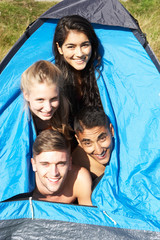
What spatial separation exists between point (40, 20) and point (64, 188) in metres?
1.20

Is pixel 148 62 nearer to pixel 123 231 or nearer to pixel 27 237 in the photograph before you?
pixel 123 231

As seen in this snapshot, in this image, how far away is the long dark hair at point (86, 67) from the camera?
188 cm

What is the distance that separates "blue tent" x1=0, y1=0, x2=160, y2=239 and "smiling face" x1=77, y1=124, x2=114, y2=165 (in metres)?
0.06

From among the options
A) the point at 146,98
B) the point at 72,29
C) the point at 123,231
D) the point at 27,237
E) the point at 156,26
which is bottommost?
the point at 123,231

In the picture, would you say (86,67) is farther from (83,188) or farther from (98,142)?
(83,188)

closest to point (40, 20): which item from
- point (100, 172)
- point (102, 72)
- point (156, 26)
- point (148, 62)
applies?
point (102, 72)

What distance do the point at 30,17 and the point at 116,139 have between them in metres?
3.54

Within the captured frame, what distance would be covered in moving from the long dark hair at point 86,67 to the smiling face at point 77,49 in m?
0.03

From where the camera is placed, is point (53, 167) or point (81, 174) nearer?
point (53, 167)

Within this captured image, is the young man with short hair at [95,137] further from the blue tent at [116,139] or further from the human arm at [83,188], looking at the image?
the human arm at [83,188]

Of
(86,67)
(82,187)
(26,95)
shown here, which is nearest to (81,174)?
(82,187)

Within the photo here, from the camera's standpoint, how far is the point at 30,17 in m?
4.83

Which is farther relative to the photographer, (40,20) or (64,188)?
(40,20)

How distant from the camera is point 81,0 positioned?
82.2 inches
